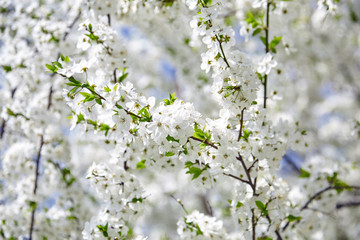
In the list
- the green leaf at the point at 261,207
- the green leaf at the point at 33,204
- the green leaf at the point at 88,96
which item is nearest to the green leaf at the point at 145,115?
the green leaf at the point at 88,96

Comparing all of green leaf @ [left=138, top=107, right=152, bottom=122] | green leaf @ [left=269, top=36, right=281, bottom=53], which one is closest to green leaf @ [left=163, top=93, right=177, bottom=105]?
green leaf @ [left=138, top=107, right=152, bottom=122]

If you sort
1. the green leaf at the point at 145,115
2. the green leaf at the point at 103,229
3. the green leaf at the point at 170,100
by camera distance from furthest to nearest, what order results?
the green leaf at the point at 103,229, the green leaf at the point at 170,100, the green leaf at the point at 145,115

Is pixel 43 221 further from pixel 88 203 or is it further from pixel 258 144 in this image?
pixel 258 144

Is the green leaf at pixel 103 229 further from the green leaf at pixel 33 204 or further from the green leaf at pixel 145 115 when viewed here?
the green leaf at pixel 33 204

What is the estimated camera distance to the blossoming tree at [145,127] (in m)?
2.35

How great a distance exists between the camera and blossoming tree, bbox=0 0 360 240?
2.35 metres

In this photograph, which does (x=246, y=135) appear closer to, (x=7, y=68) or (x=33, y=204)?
(x=33, y=204)

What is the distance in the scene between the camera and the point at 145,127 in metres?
2.20

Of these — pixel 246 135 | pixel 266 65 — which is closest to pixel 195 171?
pixel 246 135

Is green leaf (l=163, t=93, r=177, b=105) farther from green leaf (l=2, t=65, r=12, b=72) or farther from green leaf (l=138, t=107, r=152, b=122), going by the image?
green leaf (l=2, t=65, r=12, b=72)

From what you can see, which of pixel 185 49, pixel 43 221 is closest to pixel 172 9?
pixel 185 49

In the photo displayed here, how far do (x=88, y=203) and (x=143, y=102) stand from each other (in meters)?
3.04

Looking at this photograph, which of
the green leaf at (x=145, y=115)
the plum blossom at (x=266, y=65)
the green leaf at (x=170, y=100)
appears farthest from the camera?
the plum blossom at (x=266, y=65)

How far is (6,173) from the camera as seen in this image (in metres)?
4.16
